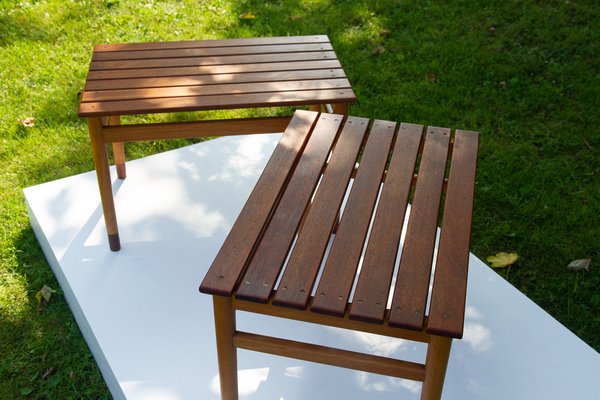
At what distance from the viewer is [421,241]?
183 centimetres

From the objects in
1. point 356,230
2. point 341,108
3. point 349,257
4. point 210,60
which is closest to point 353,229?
point 356,230

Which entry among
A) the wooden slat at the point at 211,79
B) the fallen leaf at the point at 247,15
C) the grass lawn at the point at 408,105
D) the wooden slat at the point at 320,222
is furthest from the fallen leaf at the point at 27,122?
the wooden slat at the point at 320,222

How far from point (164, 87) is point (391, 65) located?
2.16m

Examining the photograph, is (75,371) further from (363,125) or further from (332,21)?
(332,21)

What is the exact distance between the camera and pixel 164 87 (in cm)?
252

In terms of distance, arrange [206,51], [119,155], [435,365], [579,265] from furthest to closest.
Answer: [119,155] → [579,265] → [206,51] → [435,365]

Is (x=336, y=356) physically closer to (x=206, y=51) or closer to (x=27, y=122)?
(x=206, y=51)

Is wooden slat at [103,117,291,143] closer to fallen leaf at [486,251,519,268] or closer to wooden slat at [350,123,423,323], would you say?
wooden slat at [350,123,423,323]

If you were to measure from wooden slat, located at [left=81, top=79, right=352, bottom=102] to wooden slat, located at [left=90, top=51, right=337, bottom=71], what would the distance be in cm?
21

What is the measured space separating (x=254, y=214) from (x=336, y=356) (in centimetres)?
46

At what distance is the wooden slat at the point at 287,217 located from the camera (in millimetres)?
1682

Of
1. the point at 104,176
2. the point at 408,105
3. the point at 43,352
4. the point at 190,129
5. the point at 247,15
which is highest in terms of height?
the point at 190,129

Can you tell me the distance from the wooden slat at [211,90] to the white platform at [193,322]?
64 centimetres

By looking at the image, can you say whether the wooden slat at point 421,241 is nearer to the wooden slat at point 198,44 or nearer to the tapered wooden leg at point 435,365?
the tapered wooden leg at point 435,365
